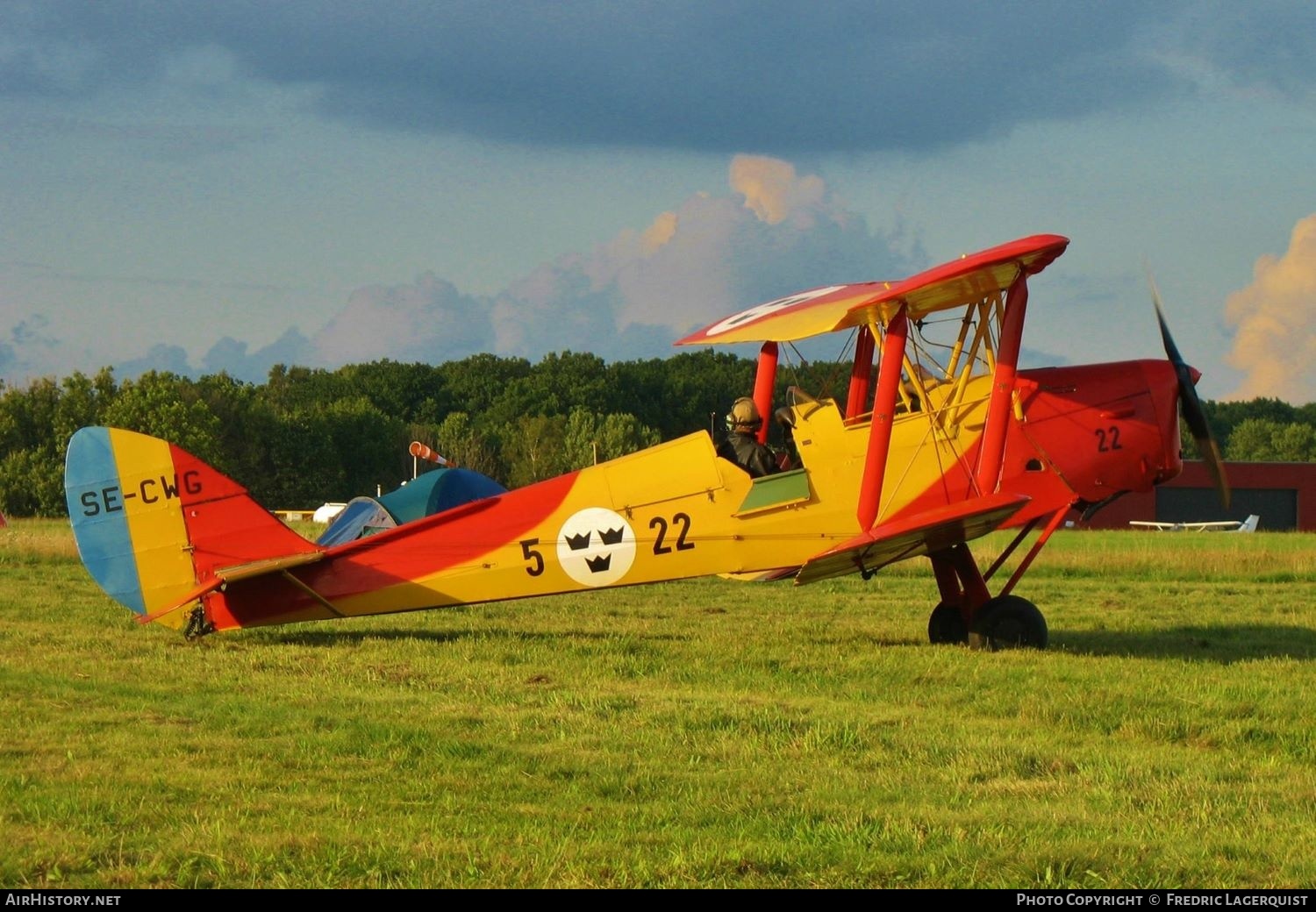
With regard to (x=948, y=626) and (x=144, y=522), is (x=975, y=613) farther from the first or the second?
(x=144, y=522)

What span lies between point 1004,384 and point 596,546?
3.34m

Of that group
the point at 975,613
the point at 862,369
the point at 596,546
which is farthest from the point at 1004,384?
the point at 596,546

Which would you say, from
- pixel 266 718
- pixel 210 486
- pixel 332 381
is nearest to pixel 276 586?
pixel 210 486

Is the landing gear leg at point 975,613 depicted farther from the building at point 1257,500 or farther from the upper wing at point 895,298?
the building at point 1257,500

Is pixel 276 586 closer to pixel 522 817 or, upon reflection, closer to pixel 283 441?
pixel 522 817

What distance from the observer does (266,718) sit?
7.55 metres

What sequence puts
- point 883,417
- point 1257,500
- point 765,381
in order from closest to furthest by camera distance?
point 883,417
point 765,381
point 1257,500

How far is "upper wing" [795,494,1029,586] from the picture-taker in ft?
31.4

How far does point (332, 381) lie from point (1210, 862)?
10321cm

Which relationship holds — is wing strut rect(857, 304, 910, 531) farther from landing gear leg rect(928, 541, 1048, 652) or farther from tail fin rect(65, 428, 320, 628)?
tail fin rect(65, 428, 320, 628)

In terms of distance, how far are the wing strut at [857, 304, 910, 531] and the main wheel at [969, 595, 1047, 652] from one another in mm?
1439

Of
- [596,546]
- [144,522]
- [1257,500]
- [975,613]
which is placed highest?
[144,522]

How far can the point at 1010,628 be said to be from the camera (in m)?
10.9

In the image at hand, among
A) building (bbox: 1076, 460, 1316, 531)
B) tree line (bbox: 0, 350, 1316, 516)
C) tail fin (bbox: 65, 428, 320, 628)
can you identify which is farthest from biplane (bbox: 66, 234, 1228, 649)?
building (bbox: 1076, 460, 1316, 531)
